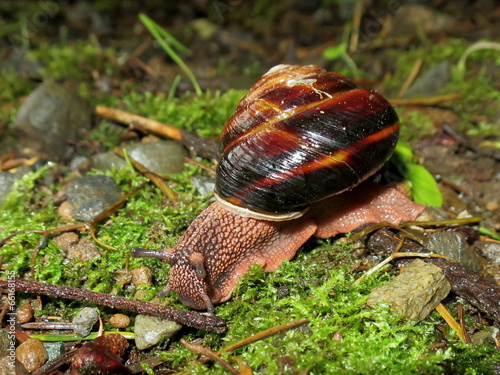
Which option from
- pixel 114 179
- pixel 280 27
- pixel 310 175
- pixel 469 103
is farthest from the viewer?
pixel 280 27

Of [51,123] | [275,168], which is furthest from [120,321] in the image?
[51,123]

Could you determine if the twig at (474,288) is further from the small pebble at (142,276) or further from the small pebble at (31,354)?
the small pebble at (31,354)

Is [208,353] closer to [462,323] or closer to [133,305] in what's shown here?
[133,305]

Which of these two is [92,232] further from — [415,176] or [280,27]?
[280,27]

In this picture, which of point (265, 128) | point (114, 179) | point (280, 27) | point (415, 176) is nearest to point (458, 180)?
point (415, 176)

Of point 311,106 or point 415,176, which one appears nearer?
point 311,106

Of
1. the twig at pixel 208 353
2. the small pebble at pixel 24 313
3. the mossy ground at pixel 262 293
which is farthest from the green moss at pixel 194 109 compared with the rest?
the twig at pixel 208 353
